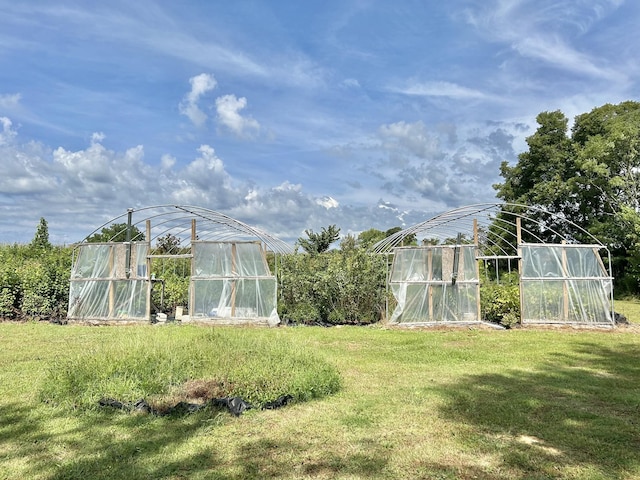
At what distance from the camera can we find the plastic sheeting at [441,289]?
12.5 metres

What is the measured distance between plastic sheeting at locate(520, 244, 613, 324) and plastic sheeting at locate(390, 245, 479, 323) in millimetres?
1379

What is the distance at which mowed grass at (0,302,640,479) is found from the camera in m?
3.71

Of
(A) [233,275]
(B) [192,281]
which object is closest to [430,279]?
(A) [233,275]

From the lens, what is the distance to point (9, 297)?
1334 centimetres

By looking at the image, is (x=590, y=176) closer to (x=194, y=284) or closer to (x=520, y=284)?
(x=520, y=284)

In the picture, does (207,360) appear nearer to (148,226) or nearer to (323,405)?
(323,405)

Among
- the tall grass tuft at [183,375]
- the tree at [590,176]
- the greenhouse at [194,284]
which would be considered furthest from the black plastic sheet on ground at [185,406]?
the tree at [590,176]

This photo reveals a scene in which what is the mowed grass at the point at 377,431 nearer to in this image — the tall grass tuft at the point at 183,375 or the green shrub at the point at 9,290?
the tall grass tuft at the point at 183,375

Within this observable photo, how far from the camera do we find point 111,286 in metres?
13.0

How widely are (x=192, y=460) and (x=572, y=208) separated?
25.3 m

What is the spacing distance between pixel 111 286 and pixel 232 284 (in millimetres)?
3316

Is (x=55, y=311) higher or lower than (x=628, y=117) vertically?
lower

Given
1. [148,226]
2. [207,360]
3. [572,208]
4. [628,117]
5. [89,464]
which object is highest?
[628,117]

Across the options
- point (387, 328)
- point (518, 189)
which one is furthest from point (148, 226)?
point (518, 189)
